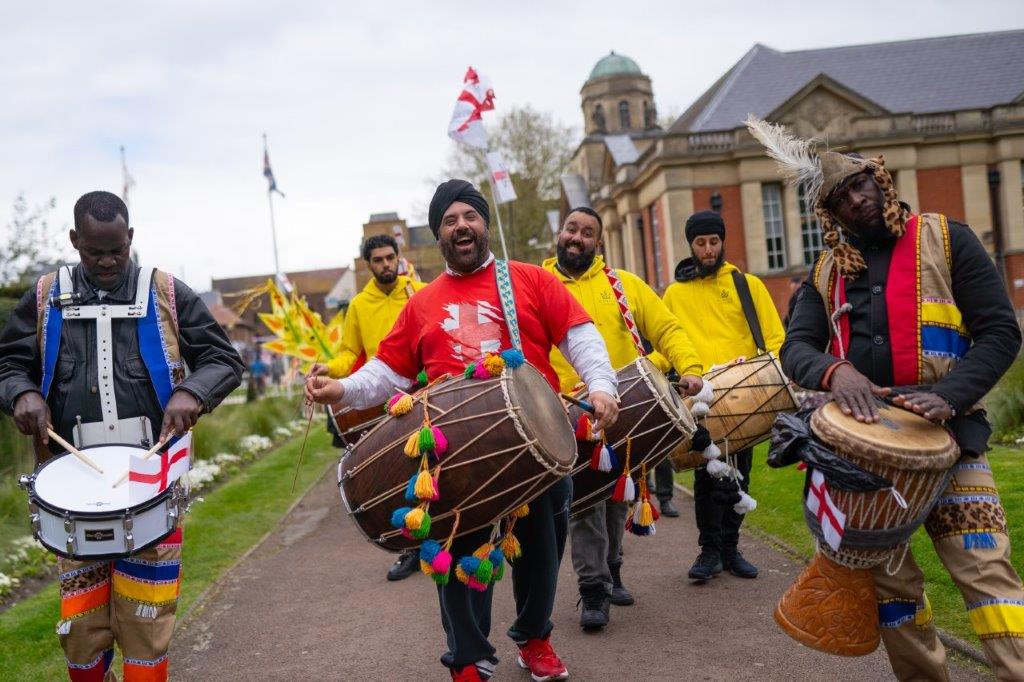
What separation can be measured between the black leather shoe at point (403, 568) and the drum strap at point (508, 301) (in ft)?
10.9

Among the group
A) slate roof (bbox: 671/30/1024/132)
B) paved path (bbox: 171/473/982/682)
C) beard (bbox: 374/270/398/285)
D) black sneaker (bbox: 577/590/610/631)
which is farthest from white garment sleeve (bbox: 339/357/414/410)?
slate roof (bbox: 671/30/1024/132)

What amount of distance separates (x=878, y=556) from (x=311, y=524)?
7222 millimetres

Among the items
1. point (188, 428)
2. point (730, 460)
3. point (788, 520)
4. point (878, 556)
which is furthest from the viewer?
point (788, 520)

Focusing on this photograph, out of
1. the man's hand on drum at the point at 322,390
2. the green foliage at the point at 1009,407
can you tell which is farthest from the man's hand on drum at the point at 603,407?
the green foliage at the point at 1009,407

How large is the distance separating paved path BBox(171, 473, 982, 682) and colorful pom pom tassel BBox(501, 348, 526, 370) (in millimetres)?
1726

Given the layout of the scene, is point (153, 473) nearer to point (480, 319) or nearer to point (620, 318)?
point (480, 319)

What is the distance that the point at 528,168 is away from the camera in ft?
193

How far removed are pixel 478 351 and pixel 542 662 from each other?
153 cm

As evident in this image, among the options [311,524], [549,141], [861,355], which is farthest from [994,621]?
[549,141]

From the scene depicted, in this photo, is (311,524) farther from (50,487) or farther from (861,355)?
(861,355)

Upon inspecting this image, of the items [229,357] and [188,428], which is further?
[229,357]

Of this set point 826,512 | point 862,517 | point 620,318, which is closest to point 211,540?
point 620,318

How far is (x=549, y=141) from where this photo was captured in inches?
2302

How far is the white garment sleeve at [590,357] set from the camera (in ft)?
13.7
